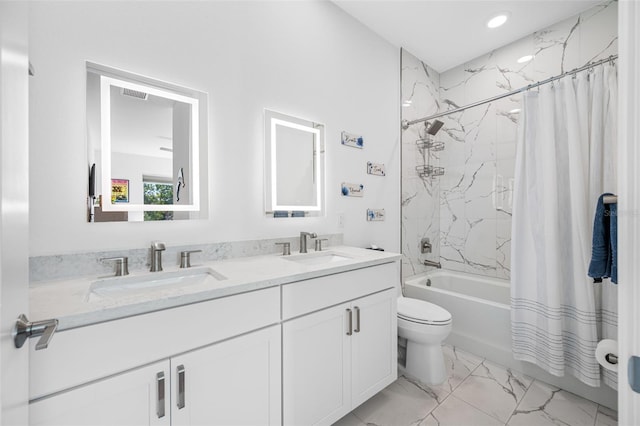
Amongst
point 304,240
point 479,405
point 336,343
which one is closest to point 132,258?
point 304,240

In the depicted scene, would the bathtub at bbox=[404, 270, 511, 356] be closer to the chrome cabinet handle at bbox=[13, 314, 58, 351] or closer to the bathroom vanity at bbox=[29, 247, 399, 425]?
the bathroom vanity at bbox=[29, 247, 399, 425]

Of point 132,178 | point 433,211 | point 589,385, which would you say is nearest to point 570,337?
point 589,385

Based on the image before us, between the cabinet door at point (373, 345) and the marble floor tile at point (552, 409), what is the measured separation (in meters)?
0.71

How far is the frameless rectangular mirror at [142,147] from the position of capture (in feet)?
3.97

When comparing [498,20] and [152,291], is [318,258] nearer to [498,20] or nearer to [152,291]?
[152,291]

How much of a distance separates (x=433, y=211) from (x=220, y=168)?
232 cm

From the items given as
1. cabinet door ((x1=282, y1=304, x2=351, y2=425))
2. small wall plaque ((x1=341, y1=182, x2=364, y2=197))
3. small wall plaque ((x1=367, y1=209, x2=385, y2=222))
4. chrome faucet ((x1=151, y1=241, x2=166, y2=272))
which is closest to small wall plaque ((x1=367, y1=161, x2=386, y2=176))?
small wall plaque ((x1=341, y1=182, x2=364, y2=197))

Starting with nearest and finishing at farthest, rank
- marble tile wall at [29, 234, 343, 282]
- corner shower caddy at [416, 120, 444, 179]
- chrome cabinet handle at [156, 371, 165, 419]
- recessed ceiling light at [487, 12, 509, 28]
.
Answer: chrome cabinet handle at [156, 371, 165, 419] → marble tile wall at [29, 234, 343, 282] → recessed ceiling light at [487, 12, 509, 28] → corner shower caddy at [416, 120, 444, 179]

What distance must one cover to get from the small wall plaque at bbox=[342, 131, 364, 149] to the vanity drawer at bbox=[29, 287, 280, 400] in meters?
1.43

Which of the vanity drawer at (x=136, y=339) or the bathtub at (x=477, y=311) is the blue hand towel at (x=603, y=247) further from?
the vanity drawer at (x=136, y=339)

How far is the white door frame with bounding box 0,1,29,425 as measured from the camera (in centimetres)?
44

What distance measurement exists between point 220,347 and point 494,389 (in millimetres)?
1819

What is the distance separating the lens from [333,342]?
53.1 inches

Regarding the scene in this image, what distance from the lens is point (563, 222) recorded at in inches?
71.4
